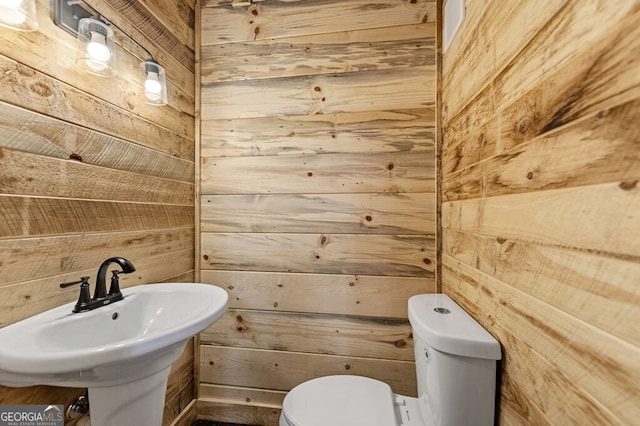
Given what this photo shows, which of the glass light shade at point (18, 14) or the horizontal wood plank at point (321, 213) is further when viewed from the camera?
the horizontal wood plank at point (321, 213)

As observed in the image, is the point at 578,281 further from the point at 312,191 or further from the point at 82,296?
the point at 82,296

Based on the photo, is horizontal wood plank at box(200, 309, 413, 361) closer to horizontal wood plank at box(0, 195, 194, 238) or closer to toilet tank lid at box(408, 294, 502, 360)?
toilet tank lid at box(408, 294, 502, 360)

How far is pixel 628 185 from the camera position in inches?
15.8

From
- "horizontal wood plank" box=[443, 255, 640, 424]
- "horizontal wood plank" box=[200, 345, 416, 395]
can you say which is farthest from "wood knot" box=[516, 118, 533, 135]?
"horizontal wood plank" box=[200, 345, 416, 395]

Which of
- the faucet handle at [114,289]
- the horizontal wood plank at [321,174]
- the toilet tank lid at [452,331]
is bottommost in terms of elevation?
the toilet tank lid at [452,331]

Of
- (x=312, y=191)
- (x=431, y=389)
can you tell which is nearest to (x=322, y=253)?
(x=312, y=191)

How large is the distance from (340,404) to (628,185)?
3.20ft

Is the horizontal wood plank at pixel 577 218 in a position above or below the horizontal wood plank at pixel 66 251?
above

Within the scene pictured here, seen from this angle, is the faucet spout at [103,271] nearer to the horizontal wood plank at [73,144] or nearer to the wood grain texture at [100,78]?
the horizontal wood plank at [73,144]

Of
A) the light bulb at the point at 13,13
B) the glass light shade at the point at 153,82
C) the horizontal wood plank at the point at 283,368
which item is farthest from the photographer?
the horizontal wood plank at the point at 283,368

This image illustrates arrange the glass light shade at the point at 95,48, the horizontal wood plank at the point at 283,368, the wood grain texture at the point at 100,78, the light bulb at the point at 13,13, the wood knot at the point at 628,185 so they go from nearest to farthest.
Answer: the wood knot at the point at 628,185 < the light bulb at the point at 13,13 < the wood grain texture at the point at 100,78 < the glass light shade at the point at 95,48 < the horizontal wood plank at the point at 283,368

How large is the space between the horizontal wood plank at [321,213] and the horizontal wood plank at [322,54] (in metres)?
0.65

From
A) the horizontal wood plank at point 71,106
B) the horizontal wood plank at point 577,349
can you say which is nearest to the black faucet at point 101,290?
the horizontal wood plank at point 71,106

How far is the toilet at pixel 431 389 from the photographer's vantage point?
2.48 feet
